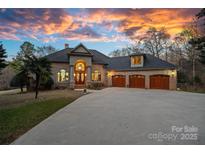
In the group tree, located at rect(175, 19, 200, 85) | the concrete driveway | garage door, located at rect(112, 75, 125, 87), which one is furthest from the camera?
garage door, located at rect(112, 75, 125, 87)

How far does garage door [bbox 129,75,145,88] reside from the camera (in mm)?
21391

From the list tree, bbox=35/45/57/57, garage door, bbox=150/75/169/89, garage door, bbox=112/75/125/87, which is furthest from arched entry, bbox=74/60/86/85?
garage door, bbox=150/75/169/89

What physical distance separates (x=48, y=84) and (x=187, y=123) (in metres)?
14.8

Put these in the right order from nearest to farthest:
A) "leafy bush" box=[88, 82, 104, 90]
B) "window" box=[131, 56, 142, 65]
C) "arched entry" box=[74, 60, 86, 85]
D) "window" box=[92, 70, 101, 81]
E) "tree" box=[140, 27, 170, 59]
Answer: "leafy bush" box=[88, 82, 104, 90]
"arched entry" box=[74, 60, 86, 85]
"window" box=[92, 70, 101, 81]
"window" box=[131, 56, 142, 65]
"tree" box=[140, 27, 170, 59]

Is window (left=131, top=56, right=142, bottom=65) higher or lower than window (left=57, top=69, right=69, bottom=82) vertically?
higher

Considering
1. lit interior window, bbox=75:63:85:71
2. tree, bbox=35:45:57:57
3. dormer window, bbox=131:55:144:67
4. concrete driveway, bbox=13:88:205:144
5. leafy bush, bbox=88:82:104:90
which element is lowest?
concrete driveway, bbox=13:88:205:144

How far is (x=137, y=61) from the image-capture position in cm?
2227

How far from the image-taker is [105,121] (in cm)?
595

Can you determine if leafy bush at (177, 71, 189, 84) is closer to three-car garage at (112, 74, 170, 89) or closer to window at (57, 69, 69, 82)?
three-car garage at (112, 74, 170, 89)

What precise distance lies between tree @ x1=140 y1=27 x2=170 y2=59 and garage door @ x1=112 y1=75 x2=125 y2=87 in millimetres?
10067

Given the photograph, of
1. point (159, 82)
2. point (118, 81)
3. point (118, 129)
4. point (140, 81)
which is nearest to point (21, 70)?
point (118, 81)

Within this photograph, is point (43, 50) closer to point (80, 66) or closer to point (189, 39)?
point (80, 66)

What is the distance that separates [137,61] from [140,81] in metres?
2.53
